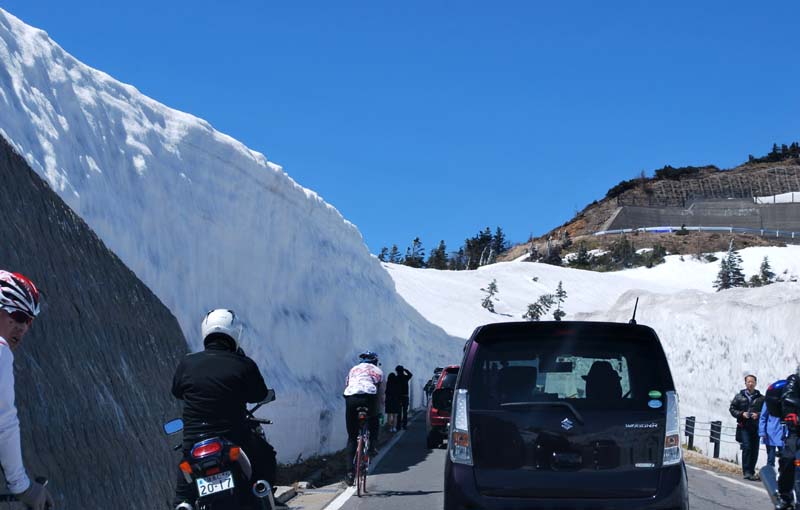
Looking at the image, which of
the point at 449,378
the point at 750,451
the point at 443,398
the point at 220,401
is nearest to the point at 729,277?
the point at 449,378

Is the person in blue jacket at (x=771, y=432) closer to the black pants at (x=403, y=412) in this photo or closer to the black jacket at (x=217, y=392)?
the black jacket at (x=217, y=392)

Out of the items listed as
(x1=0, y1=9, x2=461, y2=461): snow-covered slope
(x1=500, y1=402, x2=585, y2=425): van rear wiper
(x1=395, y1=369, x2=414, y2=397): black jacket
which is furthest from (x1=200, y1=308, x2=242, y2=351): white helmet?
(x1=395, y1=369, x2=414, y2=397): black jacket

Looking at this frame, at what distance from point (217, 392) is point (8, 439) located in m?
2.16

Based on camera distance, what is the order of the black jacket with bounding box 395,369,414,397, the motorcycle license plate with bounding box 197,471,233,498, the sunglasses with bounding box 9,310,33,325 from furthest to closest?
the black jacket with bounding box 395,369,414,397
the motorcycle license plate with bounding box 197,471,233,498
the sunglasses with bounding box 9,310,33,325

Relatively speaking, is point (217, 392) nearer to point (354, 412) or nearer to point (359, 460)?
point (359, 460)

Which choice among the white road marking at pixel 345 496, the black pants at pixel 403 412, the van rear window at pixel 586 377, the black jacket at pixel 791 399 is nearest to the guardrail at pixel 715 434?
the black pants at pixel 403 412

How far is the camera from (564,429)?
6398 mm

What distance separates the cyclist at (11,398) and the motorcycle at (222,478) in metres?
1.69

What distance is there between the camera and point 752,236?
14388 centimetres

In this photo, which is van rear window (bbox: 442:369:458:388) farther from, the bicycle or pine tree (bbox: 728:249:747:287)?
pine tree (bbox: 728:249:747:287)

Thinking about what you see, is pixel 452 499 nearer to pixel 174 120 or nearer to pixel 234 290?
pixel 234 290

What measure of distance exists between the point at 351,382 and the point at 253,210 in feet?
27.1

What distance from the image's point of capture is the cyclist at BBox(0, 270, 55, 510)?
398 centimetres

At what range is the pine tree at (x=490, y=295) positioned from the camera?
284ft
